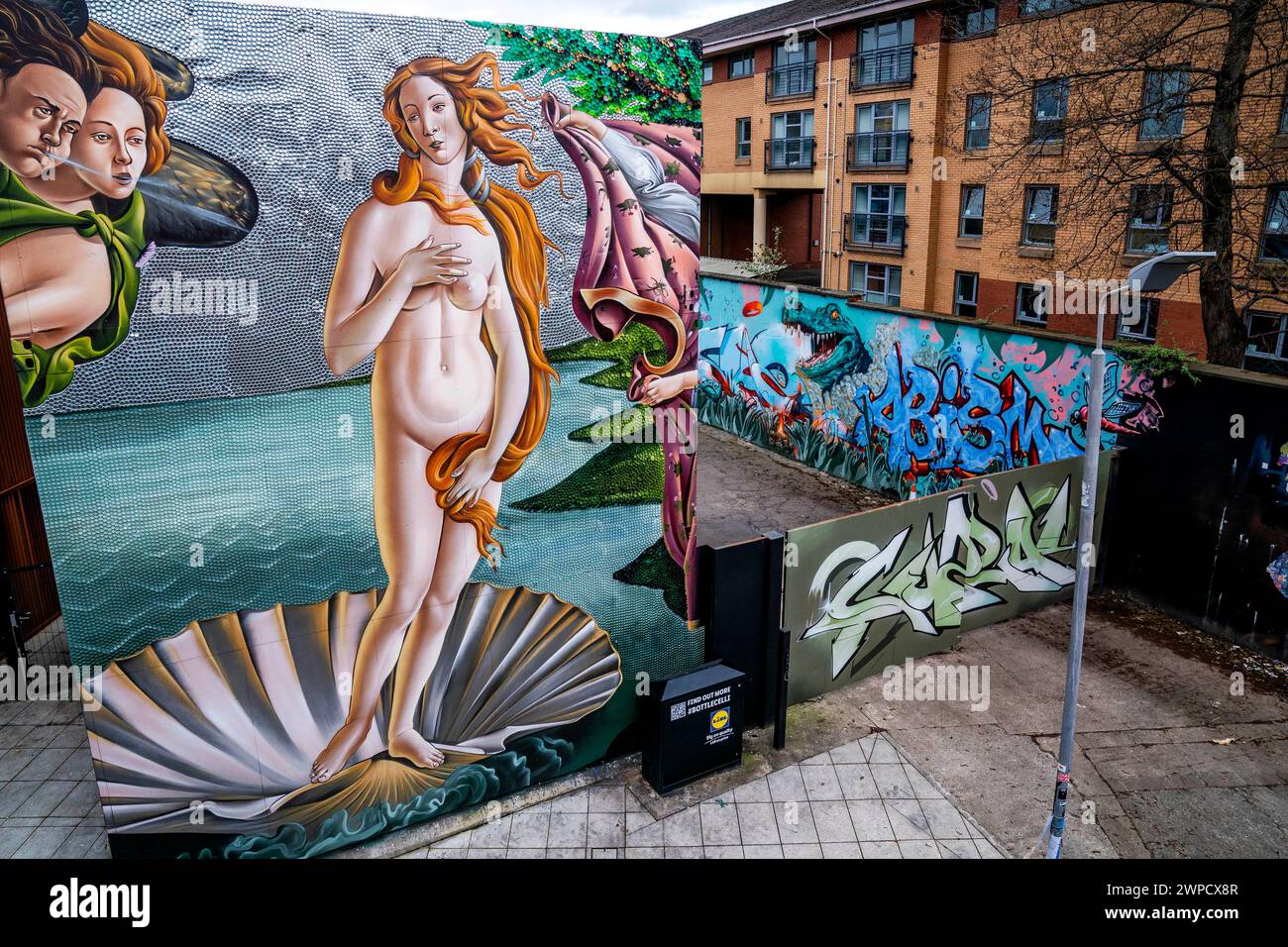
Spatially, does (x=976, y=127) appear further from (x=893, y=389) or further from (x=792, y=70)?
(x=893, y=389)

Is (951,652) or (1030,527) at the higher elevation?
(1030,527)

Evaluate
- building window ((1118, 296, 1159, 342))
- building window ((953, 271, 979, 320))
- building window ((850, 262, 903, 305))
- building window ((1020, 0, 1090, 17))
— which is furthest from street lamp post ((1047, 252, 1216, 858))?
building window ((850, 262, 903, 305))

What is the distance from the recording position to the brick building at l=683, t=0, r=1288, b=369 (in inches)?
759

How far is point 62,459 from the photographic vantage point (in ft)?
22.9

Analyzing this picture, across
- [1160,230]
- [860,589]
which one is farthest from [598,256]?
[1160,230]

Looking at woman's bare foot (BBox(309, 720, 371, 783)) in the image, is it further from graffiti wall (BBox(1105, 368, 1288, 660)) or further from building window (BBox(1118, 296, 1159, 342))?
building window (BBox(1118, 296, 1159, 342))

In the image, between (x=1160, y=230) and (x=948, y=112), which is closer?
(x=1160, y=230)

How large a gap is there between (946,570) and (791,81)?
1107 inches

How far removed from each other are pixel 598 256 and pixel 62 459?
5.12 m

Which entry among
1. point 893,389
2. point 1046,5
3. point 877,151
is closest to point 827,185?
point 877,151

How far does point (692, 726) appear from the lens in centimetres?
988

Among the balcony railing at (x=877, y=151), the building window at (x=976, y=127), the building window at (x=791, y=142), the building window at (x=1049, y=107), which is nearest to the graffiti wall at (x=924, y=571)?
the building window at (x=1049, y=107)

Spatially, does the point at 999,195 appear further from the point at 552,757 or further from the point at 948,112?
the point at 552,757

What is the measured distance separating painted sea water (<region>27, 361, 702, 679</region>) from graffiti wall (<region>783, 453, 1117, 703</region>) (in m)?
4.35
